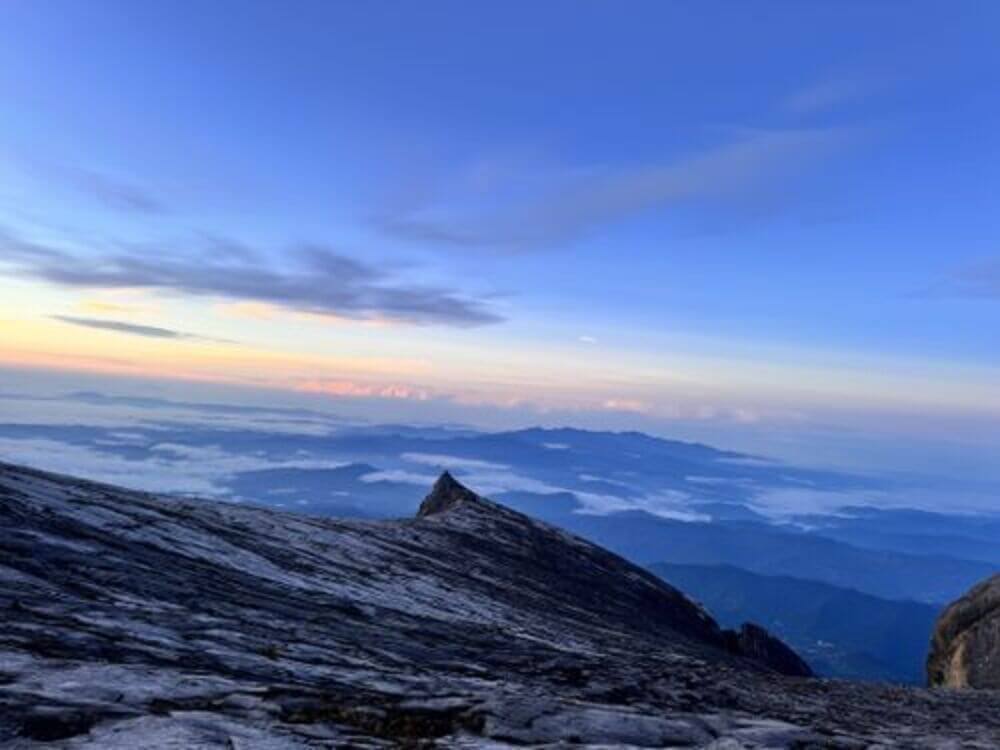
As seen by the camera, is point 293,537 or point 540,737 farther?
point 293,537

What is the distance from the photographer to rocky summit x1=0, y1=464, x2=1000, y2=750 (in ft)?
44.5

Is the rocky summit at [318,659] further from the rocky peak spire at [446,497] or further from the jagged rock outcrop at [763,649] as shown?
the rocky peak spire at [446,497]

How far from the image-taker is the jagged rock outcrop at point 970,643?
5434 cm

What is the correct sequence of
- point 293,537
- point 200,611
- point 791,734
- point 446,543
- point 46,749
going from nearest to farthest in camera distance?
point 46,749
point 791,734
point 200,611
point 293,537
point 446,543

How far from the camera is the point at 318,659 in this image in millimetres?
19875

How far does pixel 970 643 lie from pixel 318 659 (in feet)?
179

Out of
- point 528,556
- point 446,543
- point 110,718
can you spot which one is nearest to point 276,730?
point 110,718

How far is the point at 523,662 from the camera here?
84.0 feet

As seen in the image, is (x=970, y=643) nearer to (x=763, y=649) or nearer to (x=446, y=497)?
(x=763, y=649)

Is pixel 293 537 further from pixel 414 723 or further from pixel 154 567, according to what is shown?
pixel 414 723

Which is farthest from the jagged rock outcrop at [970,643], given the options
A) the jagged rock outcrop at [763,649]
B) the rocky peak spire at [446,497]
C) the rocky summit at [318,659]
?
the rocky peak spire at [446,497]

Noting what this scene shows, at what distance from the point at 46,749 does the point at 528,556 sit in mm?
49948

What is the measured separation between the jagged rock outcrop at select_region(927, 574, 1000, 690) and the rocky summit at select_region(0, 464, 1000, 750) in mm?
19593

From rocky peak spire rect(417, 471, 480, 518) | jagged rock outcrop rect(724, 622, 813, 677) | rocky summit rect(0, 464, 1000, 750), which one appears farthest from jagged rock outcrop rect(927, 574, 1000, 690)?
rocky peak spire rect(417, 471, 480, 518)
